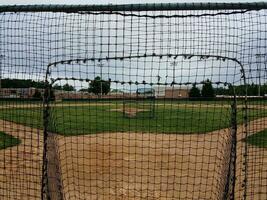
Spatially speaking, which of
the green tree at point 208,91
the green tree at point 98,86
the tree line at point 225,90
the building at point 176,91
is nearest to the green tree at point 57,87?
the green tree at point 98,86

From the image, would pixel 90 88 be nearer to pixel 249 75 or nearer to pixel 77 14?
pixel 77 14

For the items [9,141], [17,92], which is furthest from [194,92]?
[9,141]

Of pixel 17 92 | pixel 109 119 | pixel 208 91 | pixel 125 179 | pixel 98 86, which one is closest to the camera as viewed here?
pixel 208 91

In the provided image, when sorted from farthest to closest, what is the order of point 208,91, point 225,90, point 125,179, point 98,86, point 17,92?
point 125,179 < point 17,92 < point 98,86 < point 208,91 < point 225,90

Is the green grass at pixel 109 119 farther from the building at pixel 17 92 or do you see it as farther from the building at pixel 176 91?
the building at pixel 176 91

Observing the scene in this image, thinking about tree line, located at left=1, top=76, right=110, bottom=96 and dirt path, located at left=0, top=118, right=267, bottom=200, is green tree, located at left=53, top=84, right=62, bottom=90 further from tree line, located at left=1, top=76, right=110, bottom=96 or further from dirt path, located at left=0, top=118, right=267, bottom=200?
dirt path, located at left=0, top=118, right=267, bottom=200

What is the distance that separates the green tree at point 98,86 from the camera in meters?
4.30

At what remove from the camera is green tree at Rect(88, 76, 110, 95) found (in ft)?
14.1

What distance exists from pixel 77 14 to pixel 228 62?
149cm

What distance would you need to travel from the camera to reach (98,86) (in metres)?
4.61

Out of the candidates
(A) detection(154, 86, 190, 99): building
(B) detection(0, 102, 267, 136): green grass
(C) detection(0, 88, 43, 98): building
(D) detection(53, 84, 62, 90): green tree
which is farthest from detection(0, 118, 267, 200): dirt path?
(D) detection(53, 84, 62, 90): green tree

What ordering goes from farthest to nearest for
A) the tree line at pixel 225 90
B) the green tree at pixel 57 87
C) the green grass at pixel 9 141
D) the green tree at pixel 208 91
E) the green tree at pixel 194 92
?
1. the green grass at pixel 9 141
2. the green tree at pixel 194 92
3. the green tree at pixel 208 91
4. the green tree at pixel 57 87
5. the tree line at pixel 225 90

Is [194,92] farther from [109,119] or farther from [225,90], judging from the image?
[109,119]

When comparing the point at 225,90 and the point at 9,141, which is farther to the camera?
the point at 9,141
